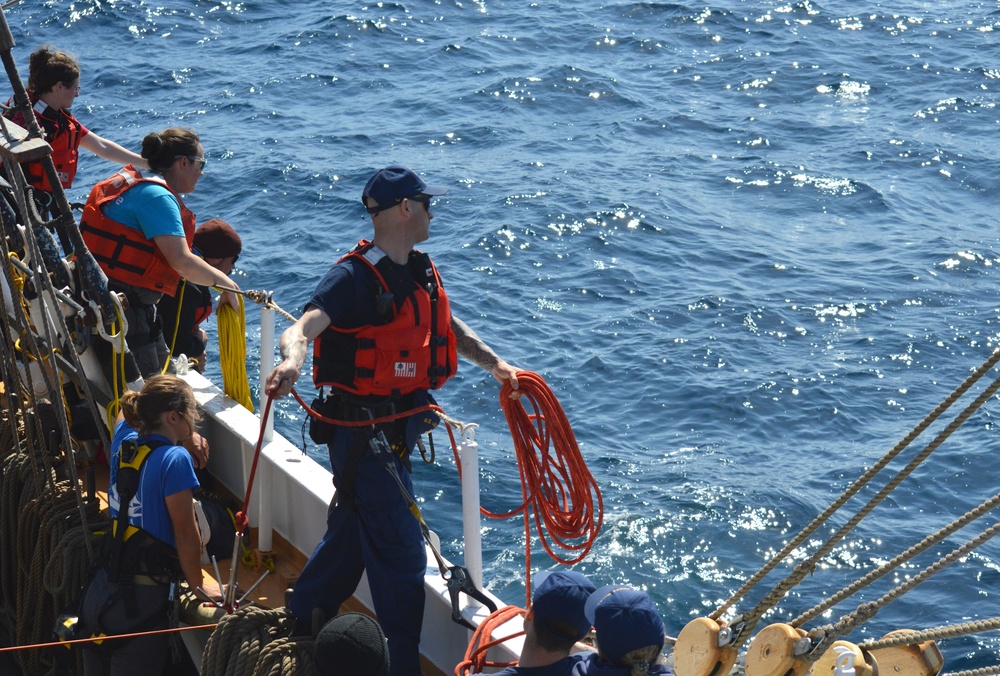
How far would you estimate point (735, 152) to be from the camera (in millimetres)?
16453

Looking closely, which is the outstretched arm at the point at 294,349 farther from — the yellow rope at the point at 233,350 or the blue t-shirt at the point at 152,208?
the yellow rope at the point at 233,350

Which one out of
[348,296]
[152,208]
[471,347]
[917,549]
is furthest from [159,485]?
[917,549]

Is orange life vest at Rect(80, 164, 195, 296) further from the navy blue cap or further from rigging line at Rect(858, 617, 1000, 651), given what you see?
rigging line at Rect(858, 617, 1000, 651)

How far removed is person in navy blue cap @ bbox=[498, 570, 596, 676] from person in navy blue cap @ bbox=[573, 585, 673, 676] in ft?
0.36

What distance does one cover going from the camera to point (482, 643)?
440 cm

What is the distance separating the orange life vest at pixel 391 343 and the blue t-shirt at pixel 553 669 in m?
1.31

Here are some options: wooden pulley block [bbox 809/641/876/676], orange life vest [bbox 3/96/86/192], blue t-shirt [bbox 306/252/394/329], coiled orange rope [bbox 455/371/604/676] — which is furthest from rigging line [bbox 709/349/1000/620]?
orange life vest [bbox 3/96/86/192]

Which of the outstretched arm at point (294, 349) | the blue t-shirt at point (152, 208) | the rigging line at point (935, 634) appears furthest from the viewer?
the blue t-shirt at point (152, 208)

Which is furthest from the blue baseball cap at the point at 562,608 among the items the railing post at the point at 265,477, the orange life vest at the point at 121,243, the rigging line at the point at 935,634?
the orange life vest at the point at 121,243

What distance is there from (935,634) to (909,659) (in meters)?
0.21

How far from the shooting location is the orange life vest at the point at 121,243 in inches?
221

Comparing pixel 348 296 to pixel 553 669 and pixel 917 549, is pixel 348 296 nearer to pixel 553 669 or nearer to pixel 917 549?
pixel 553 669

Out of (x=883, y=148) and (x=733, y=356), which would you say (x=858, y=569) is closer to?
(x=733, y=356)

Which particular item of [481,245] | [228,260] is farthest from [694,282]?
[228,260]
